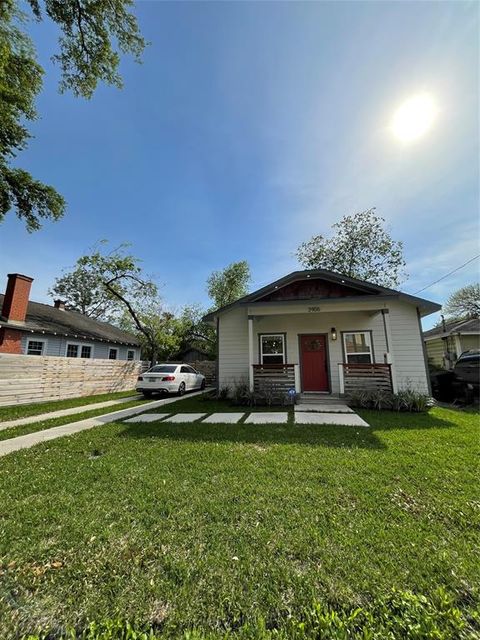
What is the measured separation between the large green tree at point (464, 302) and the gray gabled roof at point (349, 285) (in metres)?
28.9

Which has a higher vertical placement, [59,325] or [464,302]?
[464,302]

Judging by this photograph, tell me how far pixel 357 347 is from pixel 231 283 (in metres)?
20.2

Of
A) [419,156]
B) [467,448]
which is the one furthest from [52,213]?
[467,448]

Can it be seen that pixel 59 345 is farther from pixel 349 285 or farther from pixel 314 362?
pixel 349 285

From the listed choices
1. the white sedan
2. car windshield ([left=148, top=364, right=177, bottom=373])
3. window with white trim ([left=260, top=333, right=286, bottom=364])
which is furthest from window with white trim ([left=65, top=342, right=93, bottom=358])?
window with white trim ([left=260, top=333, right=286, bottom=364])

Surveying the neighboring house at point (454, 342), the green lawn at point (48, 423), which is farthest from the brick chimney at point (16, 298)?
the neighboring house at point (454, 342)

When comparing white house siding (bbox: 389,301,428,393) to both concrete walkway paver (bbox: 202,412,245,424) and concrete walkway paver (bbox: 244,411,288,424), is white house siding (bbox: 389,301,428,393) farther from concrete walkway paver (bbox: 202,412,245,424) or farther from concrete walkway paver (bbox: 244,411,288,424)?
concrete walkway paver (bbox: 202,412,245,424)

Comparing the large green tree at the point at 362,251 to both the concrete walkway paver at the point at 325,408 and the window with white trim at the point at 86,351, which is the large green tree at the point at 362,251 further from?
the window with white trim at the point at 86,351

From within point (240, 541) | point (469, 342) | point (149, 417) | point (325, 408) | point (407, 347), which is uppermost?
point (469, 342)

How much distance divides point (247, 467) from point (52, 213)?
14.3 metres

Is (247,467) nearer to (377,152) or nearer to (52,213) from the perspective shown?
(377,152)

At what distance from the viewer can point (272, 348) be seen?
10.9 m

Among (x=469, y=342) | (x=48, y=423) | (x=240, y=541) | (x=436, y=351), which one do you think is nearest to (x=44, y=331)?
(x=48, y=423)

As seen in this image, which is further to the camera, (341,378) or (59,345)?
(59,345)
